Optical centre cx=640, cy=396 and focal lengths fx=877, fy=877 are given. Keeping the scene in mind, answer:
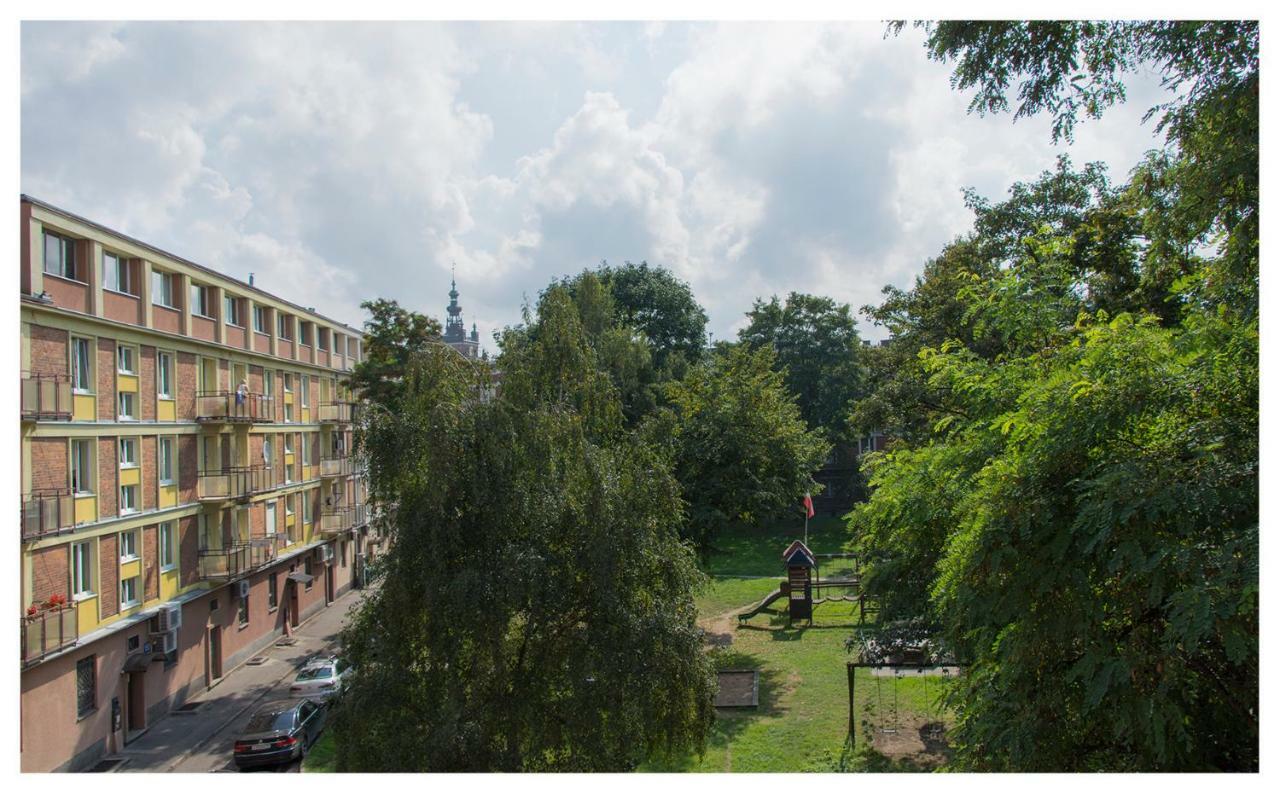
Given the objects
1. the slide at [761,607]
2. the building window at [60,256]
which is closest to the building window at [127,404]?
the building window at [60,256]

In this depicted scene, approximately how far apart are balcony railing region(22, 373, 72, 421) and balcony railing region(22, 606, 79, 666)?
370 cm

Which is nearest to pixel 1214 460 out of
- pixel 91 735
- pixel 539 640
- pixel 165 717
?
pixel 539 640

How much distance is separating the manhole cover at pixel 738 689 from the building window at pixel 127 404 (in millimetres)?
14788

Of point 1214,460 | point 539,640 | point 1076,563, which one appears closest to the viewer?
point 1214,460

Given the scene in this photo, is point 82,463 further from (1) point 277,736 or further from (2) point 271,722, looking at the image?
(1) point 277,736

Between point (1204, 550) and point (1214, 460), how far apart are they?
2.14 ft

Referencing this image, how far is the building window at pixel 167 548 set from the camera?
22.1m

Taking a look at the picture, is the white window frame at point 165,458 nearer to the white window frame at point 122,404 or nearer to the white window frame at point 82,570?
the white window frame at point 122,404

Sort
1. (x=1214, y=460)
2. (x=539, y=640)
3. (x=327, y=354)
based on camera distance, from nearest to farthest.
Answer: (x=1214, y=460) → (x=539, y=640) → (x=327, y=354)

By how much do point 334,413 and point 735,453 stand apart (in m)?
19.0

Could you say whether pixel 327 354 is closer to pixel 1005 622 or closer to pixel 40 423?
pixel 40 423

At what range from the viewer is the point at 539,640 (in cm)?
1161

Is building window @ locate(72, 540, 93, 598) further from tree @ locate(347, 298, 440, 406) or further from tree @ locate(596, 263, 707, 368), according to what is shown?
tree @ locate(596, 263, 707, 368)

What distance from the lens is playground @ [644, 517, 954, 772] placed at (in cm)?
1460
